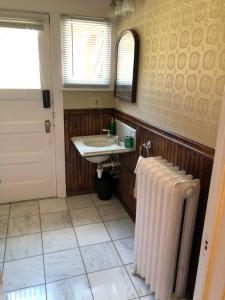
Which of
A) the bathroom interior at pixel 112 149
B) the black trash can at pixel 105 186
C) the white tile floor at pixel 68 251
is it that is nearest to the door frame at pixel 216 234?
the bathroom interior at pixel 112 149

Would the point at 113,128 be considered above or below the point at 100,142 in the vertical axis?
above

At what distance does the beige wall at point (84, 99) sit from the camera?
2.77 m

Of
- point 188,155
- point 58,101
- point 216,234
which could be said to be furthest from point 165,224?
point 58,101

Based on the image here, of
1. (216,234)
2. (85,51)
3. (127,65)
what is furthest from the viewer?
(85,51)

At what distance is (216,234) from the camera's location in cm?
90

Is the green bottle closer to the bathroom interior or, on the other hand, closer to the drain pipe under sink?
the bathroom interior

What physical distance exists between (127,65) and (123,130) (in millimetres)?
677

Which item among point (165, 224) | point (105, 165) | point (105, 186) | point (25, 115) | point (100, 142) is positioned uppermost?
point (25, 115)

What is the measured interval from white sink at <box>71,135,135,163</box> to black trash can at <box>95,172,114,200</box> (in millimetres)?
371

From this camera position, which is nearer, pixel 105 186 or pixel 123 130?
pixel 123 130

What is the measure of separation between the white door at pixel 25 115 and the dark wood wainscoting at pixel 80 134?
0.60 feet

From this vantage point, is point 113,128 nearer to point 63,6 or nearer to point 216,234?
point 63,6

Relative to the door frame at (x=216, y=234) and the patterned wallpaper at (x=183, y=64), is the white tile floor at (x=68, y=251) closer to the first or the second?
the door frame at (x=216, y=234)

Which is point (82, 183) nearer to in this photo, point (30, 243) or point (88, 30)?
point (30, 243)
